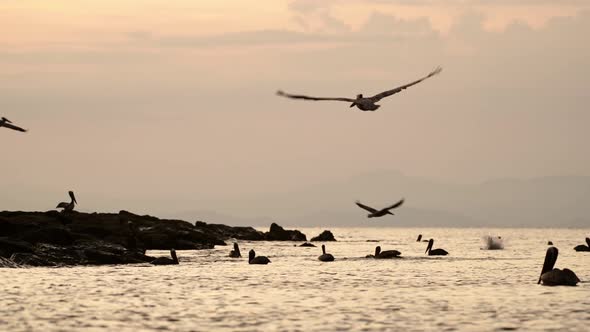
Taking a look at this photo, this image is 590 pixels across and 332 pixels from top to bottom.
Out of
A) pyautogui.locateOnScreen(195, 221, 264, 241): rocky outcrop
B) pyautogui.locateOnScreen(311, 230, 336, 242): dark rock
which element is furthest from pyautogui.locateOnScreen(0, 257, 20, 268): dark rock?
pyautogui.locateOnScreen(311, 230, 336, 242): dark rock

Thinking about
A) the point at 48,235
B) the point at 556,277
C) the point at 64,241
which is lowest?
the point at 556,277

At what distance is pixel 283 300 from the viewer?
3772 cm

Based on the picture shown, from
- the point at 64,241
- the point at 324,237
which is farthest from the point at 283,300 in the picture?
the point at 324,237

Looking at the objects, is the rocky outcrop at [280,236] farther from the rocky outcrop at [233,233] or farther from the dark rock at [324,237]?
the dark rock at [324,237]

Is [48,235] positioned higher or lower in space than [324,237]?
lower

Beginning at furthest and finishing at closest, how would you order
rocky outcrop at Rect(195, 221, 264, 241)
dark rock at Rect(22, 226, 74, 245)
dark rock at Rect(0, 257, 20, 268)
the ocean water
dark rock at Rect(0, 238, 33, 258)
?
rocky outcrop at Rect(195, 221, 264, 241)
dark rock at Rect(22, 226, 74, 245)
dark rock at Rect(0, 238, 33, 258)
dark rock at Rect(0, 257, 20, 268)
the ocean water

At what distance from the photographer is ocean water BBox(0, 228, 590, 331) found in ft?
99.6

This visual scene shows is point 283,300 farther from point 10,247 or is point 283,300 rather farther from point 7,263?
point 10,247

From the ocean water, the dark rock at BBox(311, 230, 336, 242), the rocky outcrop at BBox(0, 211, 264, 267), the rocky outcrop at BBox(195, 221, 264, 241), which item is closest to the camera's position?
the ocean water

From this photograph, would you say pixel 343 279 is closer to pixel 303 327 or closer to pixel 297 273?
pixel 297 273

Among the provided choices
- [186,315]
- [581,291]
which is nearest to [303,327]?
[186,315]

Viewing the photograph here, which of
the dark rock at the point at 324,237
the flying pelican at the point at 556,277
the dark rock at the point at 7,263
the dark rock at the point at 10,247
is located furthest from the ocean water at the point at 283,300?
the dark rock at the point at 324,237

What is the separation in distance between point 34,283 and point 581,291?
23238 millimetres

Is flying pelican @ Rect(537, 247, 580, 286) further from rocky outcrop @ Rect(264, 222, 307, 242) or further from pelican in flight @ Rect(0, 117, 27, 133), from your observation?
rocky outcrop @ Rect(264, 222, 307, 242)
